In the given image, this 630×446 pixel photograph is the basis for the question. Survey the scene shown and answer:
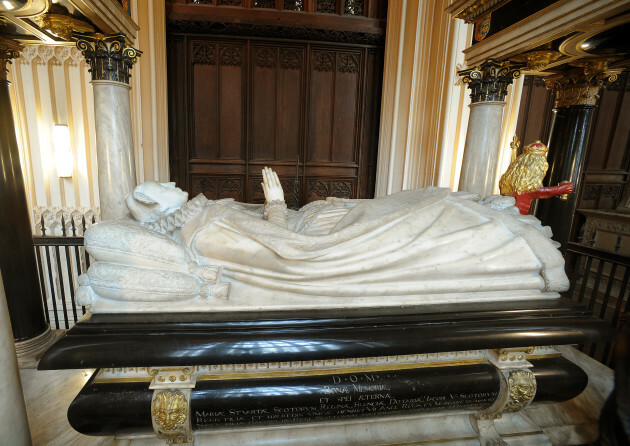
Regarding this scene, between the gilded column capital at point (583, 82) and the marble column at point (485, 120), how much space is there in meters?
0.90

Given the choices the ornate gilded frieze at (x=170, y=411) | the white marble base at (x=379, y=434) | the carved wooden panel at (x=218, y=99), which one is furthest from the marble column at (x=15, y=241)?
the carved wooden panel at (x=218, y=99)

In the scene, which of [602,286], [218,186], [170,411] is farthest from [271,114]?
[602,286]

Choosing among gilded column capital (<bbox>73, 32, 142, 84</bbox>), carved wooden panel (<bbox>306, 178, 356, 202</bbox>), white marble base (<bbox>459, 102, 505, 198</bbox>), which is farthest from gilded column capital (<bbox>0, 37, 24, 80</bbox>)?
white marble base (<bbox>459, 102, 505, 198</bbox>)

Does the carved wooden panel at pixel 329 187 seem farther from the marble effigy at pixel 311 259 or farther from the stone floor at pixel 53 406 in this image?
the stone floor at pixel 53 406

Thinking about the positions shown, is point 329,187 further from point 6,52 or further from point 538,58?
point 6,52

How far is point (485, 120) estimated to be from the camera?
316 cm

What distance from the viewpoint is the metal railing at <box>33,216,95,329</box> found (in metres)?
2.80

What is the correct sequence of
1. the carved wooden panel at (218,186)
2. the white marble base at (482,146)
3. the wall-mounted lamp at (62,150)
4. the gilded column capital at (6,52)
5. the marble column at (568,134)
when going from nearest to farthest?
1. the gilded column capital at (6,52)
2. the white marble base at (482,146)
3. the marble column at (568,134)
4. the wall-mounted lamp at (62,150)
5. the carved wooden panel at (218,186)

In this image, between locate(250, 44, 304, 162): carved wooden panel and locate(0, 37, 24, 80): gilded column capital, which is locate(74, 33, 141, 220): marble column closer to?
locate(0, 37, 24, 80): gilded column capital

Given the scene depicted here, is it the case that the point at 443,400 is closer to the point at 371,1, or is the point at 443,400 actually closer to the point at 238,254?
the point at 238,254

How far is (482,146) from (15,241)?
439 centimetres

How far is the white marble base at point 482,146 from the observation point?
3.15 meters

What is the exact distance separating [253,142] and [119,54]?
2.80 meters

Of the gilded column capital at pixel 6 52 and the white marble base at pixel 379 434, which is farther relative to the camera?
the gilded column capital at pixel 6 52
